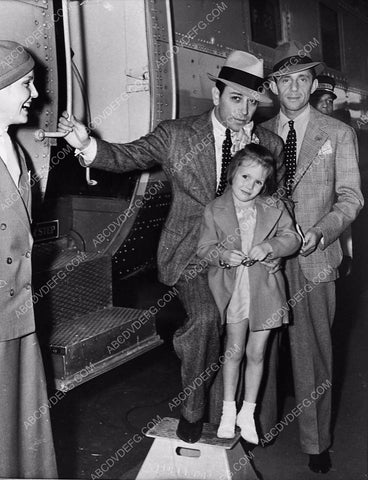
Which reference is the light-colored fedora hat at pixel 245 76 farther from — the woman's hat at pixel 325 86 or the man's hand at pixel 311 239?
the woman's hat at pixel 325 86

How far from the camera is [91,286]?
342 centimetres

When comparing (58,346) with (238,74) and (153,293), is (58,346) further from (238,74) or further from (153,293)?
(153,293)

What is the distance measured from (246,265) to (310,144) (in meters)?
0.85

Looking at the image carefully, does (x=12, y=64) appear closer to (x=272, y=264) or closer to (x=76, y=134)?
(x=76, y=134)

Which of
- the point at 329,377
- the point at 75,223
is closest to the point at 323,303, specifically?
the point at 329,377

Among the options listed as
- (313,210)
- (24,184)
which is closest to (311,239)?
(313,210)

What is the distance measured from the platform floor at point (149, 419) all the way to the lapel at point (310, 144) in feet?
5.21

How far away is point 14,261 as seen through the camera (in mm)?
2105

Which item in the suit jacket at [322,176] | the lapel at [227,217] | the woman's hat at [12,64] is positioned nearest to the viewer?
the woman's hat at [12,64]

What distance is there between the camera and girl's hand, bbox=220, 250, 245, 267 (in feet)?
7.68

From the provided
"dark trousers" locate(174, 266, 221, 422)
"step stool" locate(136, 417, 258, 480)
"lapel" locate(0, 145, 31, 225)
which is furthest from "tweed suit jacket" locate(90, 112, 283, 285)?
"step stool" locate(136, 417, 258, 480)

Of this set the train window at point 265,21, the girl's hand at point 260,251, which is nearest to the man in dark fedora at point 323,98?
the train window at point 265,21

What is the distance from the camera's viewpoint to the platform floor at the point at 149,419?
312cm

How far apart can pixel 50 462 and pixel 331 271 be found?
1662mm
